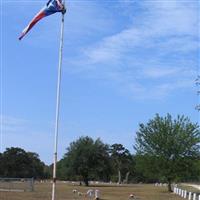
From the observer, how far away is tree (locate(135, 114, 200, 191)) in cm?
6688

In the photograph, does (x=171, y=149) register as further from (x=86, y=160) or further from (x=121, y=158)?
(x=121, y=158)

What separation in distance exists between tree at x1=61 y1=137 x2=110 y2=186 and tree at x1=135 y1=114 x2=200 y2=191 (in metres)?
29.7

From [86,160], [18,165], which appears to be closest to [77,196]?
[86,160]

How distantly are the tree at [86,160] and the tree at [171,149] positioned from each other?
97.5ft

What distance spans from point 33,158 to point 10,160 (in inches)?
498

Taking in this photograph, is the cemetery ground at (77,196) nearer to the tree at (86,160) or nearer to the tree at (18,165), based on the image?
the tree at (86,160)

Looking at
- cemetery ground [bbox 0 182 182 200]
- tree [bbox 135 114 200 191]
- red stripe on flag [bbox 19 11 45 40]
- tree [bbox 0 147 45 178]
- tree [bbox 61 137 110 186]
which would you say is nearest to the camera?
red stripe on flag [bbox 19 11 45 40]

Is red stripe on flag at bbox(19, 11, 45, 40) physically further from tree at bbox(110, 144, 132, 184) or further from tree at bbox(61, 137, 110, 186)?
tree at bbox(110, 144, 132, 184)

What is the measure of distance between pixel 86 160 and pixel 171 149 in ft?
105

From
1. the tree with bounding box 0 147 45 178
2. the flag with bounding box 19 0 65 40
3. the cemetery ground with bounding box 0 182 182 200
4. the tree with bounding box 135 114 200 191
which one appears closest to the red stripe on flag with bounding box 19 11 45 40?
the flag with bounding box 19 0 65 40

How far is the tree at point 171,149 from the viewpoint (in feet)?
219

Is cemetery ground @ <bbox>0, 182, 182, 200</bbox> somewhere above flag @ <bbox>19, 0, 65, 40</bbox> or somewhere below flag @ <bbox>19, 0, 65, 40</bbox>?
below

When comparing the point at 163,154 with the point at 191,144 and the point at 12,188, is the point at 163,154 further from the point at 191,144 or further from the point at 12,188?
the point at 12,188

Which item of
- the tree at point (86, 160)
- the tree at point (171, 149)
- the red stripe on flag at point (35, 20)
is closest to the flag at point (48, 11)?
the red stripe on flag at point (35, 20)
